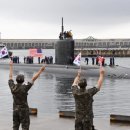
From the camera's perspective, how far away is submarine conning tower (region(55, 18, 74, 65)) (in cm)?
3669

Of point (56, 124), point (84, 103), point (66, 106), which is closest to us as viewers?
point (84, 103)

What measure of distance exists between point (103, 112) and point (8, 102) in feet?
15.6

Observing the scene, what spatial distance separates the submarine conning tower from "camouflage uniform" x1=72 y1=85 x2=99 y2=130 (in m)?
28.3

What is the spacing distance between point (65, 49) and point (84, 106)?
1119 inches

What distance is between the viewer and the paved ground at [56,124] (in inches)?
430

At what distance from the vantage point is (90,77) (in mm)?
32844

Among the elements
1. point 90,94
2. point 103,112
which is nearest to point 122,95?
point 103,112

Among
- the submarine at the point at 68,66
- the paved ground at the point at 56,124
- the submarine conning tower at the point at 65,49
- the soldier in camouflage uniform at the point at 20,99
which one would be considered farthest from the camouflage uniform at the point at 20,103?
the submarine conning tower at the point at 65,49

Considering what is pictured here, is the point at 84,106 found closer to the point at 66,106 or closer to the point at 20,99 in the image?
the point at 20,99

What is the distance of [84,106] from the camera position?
840 cm

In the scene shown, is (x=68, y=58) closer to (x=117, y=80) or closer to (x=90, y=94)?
(x=117, y=80)

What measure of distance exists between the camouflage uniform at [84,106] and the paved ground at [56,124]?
252 centimetres

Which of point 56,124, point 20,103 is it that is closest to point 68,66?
point 56,124

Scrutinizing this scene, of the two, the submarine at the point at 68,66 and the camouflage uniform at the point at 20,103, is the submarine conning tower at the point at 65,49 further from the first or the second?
the camouflage uniform at the point at 20,103
